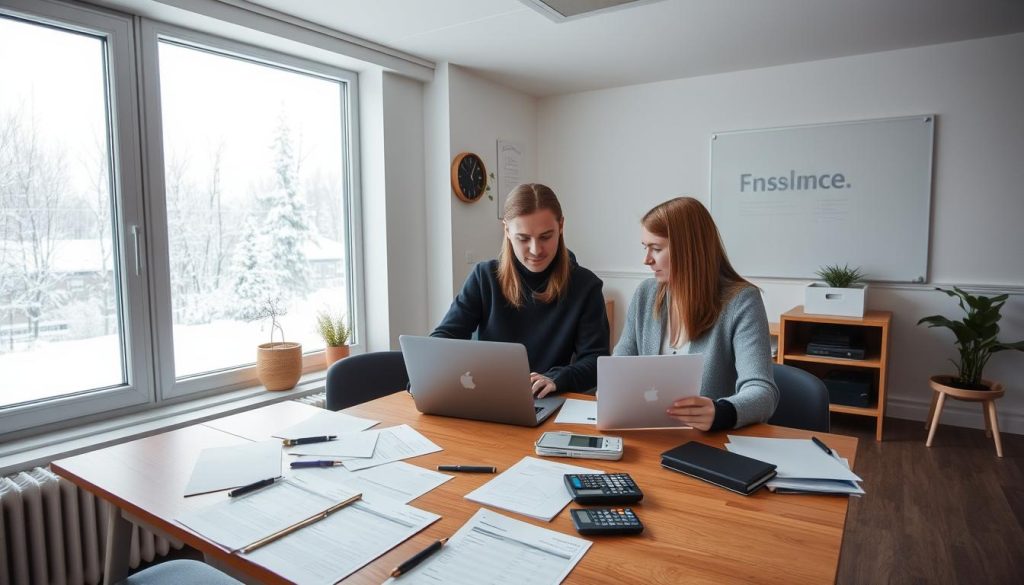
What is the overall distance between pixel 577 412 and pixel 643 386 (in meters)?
0.27

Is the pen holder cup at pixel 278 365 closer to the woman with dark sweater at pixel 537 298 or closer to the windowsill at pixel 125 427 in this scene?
the windowsill at pixel 125 427

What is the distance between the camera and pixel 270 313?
2996mm

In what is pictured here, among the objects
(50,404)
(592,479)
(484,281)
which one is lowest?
(50,404)

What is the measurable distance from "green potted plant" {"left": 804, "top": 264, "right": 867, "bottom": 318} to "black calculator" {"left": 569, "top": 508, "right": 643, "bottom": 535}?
2972 millimetres

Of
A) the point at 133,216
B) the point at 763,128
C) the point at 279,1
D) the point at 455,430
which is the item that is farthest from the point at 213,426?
the point at 763,128

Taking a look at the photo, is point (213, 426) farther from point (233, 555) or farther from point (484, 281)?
point (484, 281)

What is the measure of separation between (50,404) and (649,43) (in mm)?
3264

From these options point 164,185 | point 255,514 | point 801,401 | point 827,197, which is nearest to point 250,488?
point 255,514

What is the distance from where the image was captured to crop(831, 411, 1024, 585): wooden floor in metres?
2.11

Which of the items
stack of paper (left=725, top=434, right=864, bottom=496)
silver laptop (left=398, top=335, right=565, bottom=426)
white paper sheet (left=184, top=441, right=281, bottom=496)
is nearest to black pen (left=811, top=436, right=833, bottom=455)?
stack of paper (left=725, top=434, right=864, bottom=496)

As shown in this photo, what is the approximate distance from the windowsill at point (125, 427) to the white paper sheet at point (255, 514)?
1.47 m

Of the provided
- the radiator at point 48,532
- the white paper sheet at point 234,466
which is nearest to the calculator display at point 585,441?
the white paper sheet at point 234,466

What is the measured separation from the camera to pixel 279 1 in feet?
8.45

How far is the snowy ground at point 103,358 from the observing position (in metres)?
2.18
